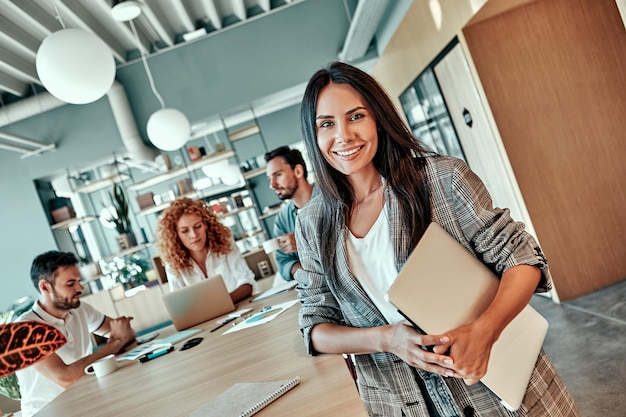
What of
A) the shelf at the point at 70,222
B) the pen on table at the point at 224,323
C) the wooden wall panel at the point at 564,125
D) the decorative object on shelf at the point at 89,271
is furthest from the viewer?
the shelf at the point at 70,222

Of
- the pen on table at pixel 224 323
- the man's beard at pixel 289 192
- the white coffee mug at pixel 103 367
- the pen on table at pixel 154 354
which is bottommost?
the pen on table at pixel 224 323

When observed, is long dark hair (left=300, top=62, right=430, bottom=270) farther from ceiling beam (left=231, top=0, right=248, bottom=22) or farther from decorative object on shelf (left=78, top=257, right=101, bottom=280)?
decorative object on shelf (left=78, top=257, right=101, bottom=280)

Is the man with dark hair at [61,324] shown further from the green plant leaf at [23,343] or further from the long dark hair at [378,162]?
the green plant leaf at [23,343]

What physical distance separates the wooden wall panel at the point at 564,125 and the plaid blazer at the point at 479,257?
3.45m

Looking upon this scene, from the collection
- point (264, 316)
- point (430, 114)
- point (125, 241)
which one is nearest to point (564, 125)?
point (430, 114)

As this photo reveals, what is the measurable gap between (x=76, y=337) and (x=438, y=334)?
9.04 ft

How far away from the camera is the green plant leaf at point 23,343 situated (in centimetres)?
51

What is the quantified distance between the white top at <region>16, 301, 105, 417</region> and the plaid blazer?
196 centimetres

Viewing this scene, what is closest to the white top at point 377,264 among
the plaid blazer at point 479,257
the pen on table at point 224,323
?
the plaid blazer at point 479,257

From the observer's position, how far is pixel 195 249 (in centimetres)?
394

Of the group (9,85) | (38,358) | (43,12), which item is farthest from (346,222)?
(9,85)

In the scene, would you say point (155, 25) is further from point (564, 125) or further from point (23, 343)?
point (23, 343)

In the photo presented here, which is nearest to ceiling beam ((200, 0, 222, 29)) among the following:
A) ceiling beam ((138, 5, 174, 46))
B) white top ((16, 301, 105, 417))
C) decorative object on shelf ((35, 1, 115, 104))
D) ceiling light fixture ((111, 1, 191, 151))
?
A: ceiling beam ((138, 5, 174, 46))

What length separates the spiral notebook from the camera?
129cm
